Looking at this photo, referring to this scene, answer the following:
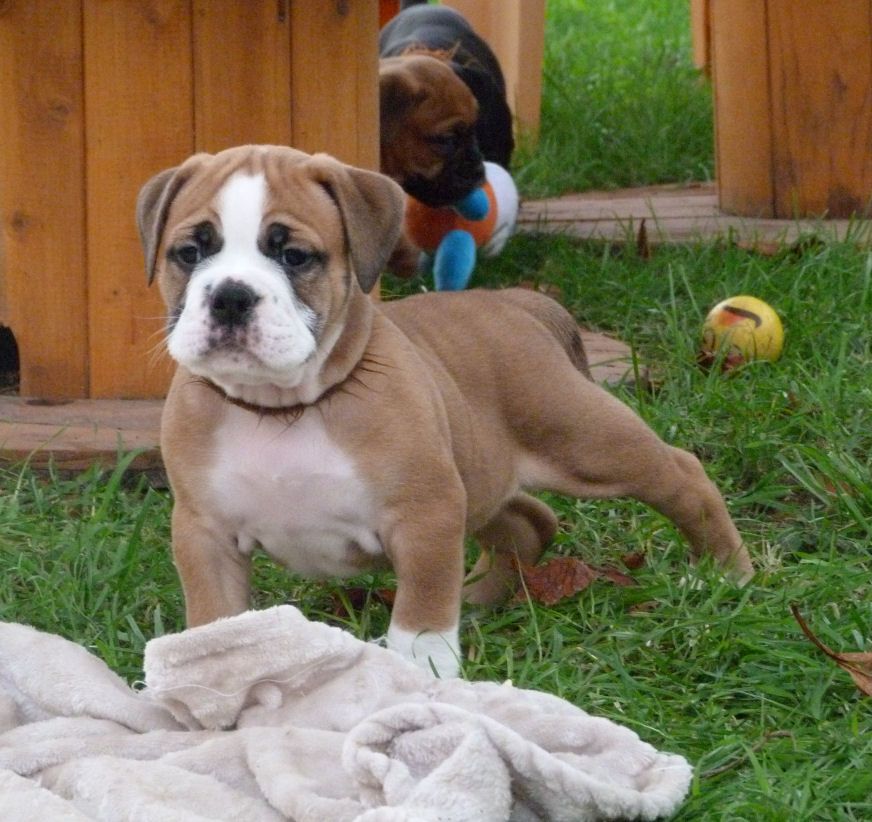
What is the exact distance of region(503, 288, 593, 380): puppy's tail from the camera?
12.4 feet

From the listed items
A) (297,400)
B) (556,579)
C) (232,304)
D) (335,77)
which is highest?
(335,77)

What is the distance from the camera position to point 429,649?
3039 millimetres

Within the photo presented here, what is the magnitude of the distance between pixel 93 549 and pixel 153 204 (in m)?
0.86

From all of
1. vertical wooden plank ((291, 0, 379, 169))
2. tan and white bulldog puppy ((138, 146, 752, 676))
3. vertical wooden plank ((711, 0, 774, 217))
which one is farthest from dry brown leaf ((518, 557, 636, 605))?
vertical wooden plank ((711, 0, 774, 217))

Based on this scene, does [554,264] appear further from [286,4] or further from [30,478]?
[30,478]

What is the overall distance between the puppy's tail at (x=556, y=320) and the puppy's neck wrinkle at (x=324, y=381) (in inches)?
28.4

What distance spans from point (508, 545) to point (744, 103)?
308 centimetres

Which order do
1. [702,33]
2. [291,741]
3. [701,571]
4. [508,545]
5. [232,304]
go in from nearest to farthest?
[291,741], [232,304], [701,571], [508,545], [702,33]

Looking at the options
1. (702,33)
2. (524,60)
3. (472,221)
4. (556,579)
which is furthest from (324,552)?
(702,33)

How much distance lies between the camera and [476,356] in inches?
140

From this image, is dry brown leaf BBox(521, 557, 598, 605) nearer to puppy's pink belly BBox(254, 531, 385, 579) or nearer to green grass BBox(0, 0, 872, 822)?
green grass BBox(0, 0, 872, 822)

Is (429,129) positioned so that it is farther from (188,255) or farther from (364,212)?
(188,255)

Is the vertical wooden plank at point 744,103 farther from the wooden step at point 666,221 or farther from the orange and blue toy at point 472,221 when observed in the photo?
the orange and blue toy at point 472,221

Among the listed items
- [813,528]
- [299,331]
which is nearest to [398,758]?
[299,331]
